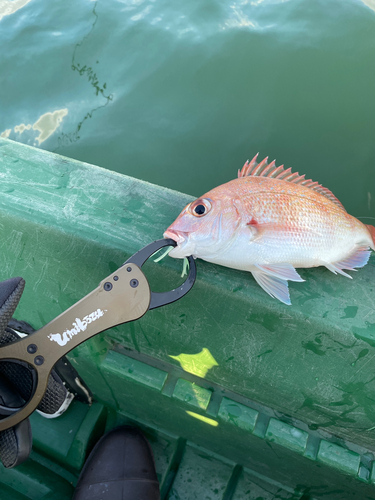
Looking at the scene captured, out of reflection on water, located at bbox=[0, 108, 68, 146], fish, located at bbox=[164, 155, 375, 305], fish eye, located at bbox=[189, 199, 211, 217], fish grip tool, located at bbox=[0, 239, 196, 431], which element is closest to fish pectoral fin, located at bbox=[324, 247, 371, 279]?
fish, located at bbox=[164, 155, 375, 305]

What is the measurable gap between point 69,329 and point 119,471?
1.22m

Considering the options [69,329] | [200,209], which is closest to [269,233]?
[200,209]

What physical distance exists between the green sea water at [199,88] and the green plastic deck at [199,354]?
169cm

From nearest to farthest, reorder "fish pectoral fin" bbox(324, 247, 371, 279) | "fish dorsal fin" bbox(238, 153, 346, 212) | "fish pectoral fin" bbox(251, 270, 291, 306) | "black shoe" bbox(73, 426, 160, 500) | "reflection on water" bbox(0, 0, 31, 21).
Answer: "fish pectoral fin" bbox(251, 270, 291, 306), "fish pectoral fin" bbox(324, 247, 371, 279), "fish dorsal fin" bbox(238, 153, 346, 212), "black shoe" bbox(73, 426, 160, 500), "reflection on water" bbox(0, 0, 31, 21)

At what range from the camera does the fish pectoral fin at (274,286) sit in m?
1.28

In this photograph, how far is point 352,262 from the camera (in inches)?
55.8

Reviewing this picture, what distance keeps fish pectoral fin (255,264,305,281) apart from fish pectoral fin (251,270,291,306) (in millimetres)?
17

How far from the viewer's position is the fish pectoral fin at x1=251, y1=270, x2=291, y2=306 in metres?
1.28

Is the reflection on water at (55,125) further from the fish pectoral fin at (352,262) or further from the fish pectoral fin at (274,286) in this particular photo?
the fish pectoral fin at (352,262)

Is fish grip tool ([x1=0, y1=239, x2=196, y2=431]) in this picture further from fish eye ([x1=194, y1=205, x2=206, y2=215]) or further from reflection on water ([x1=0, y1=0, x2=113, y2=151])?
reflection on water ([x1=0, y1=0, x2=113, y2=151])

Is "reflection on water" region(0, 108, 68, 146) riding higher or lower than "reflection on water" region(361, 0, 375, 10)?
lower

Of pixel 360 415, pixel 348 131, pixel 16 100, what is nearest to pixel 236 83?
pixel 348 131

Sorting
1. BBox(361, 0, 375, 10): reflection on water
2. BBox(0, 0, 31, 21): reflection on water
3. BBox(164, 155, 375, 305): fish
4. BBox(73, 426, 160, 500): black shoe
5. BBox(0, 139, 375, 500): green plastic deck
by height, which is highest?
BBox(0, 0, 31, 21): reflection on water

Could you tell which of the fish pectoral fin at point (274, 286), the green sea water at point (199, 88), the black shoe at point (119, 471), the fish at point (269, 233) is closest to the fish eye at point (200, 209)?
the fish at point (269, 233)
